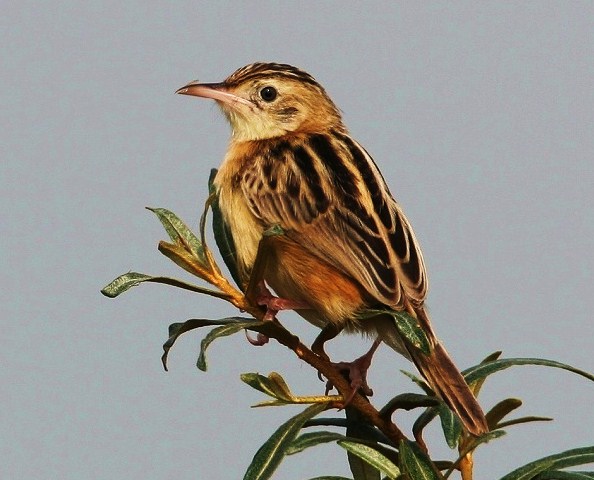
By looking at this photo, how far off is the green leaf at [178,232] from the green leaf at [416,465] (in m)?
1.05

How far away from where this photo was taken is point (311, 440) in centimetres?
330

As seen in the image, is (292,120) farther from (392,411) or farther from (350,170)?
(392,411)

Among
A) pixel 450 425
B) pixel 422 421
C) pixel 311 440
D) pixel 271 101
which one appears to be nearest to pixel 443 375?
pixel 422 421

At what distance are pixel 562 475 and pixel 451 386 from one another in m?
0.53

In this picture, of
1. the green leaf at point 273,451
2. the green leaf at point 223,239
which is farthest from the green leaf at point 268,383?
the green leaf at point 223,239

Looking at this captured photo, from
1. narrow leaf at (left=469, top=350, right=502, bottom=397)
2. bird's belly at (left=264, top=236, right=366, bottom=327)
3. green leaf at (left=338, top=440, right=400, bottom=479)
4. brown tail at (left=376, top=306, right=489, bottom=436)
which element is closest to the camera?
green leaf at (left=338, top=440, right=400, bottom=479)

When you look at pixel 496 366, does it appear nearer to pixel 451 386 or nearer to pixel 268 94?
pixel 451 386

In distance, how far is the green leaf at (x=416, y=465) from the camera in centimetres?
294

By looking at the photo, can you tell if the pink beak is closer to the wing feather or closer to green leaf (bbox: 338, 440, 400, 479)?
the wing feather

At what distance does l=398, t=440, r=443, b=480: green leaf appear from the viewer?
294 centimetres

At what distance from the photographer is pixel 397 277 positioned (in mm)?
4043

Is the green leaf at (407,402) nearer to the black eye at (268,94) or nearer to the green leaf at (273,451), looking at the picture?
the green leaf at (273,451)

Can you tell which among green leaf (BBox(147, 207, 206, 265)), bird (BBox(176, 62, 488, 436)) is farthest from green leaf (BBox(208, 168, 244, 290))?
green leaf (BBox(147, 207, 206, 265))

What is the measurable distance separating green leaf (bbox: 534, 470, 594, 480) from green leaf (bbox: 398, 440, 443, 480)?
48cm
